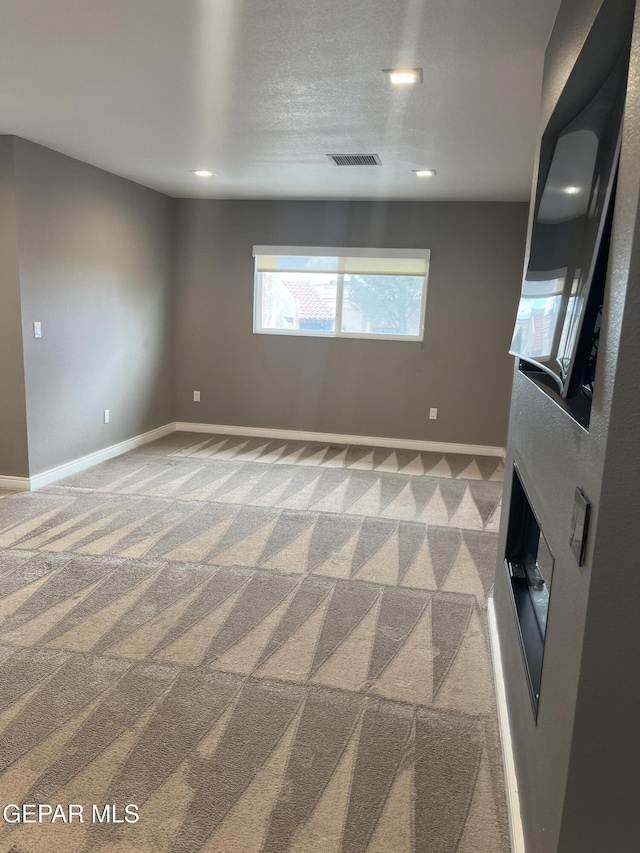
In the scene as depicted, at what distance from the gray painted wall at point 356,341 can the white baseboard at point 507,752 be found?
12.2 ft

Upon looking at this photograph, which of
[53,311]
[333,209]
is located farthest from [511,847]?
[333,209]

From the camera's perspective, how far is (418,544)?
3779 millimetres

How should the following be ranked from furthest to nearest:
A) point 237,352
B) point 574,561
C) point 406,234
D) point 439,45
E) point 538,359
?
1. point 237,352
2. point 406,234
3. point 439,45
4. point 538,359
5. point 574,561

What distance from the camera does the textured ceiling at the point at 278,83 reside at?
88.7 inches

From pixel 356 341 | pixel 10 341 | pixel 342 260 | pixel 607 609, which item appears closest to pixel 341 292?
pixel 342 260

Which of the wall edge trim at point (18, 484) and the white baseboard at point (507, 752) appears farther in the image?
the wall edge trim at point (18, 484)

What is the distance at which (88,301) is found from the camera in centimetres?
508

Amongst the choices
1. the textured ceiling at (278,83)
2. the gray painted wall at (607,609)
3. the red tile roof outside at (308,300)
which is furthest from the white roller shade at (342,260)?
the gray painted wall at (607,609)

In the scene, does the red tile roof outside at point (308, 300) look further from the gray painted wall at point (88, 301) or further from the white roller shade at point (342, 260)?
the gray painted wall at point (88, 301)

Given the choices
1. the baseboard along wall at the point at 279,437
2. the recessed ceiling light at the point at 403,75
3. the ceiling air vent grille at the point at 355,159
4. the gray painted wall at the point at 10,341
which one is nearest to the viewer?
the recessed ceiling light at the point at 403,75

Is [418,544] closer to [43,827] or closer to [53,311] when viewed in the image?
[43,827]

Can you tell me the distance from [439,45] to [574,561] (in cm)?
220

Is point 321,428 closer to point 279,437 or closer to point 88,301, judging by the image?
point 279,437

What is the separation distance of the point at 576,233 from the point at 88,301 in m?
4.58
